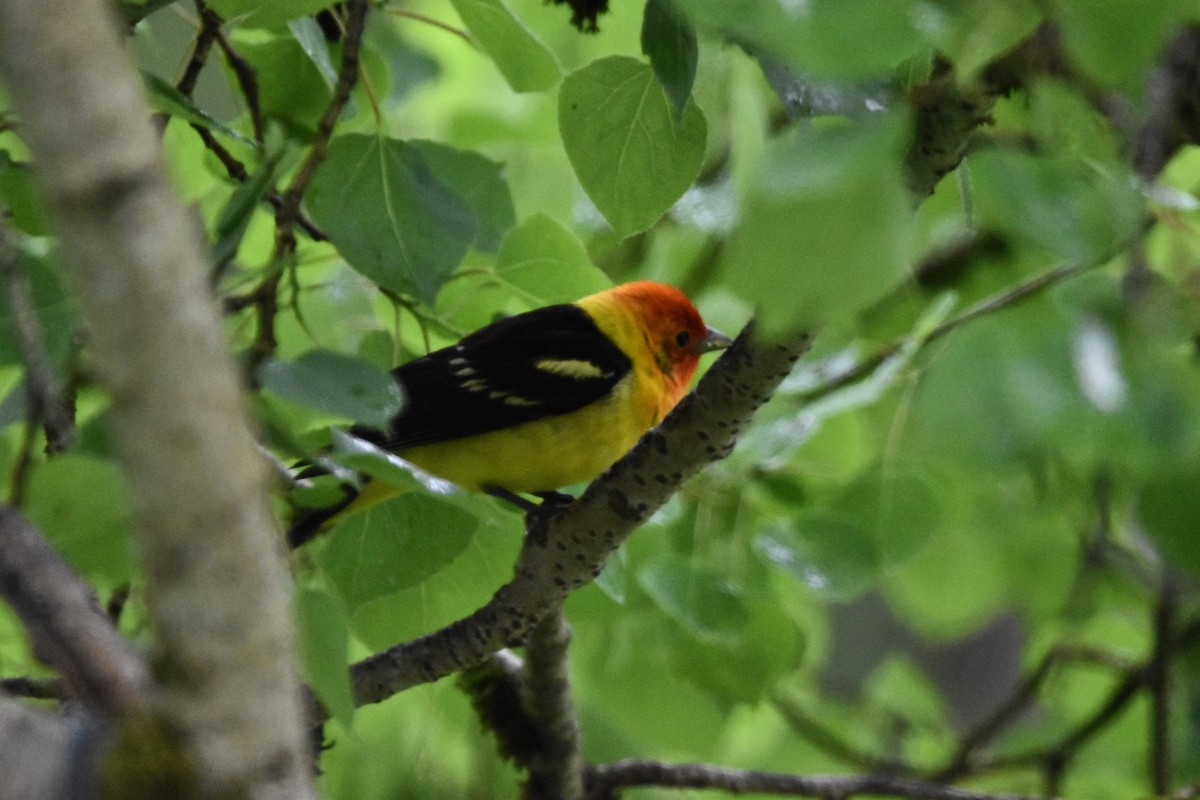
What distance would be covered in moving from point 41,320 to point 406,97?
71.1 inches

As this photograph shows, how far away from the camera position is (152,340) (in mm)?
772

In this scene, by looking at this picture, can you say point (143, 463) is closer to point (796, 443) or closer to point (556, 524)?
point (556, 524)

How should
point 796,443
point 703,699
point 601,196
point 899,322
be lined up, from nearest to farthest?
point 601,196 < point 796,443 < point 703,699 < point 899,322

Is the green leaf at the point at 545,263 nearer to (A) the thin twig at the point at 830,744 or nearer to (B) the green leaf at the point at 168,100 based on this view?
(B) the green leaf at the point at 168,100

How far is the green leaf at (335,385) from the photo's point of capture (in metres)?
1.00

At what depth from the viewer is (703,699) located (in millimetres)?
2508

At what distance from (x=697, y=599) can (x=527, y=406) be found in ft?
2.18

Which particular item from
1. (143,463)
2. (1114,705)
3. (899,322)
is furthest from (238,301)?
(1114,705)

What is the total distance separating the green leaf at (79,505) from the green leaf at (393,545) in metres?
0.57

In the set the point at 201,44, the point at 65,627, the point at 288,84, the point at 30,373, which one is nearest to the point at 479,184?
the point at 288,84

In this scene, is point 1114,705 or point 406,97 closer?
point 406,97

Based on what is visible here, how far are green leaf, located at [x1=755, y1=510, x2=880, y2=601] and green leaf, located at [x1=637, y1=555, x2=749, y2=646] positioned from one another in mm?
139

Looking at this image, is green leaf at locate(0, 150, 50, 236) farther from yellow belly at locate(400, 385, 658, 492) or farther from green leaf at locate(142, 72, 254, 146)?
yellow belly at locate(400, 385, 658, 492)

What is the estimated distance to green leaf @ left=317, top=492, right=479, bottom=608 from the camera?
5.17ft
